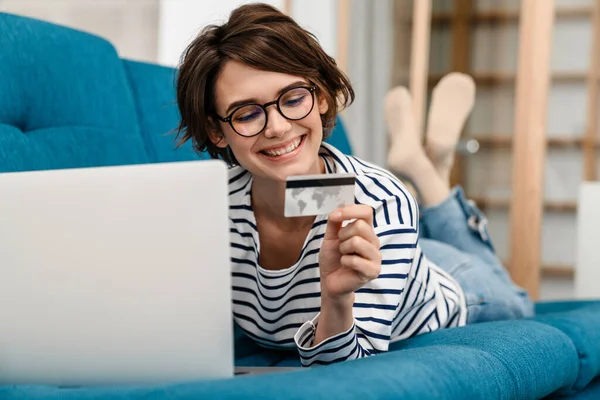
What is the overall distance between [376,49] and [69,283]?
2.73 m

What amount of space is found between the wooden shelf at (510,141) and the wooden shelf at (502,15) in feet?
1.54

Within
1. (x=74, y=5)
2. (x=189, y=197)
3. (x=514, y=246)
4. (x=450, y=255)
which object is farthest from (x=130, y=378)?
(x=74, y=5)

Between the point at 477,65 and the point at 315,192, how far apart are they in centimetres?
240

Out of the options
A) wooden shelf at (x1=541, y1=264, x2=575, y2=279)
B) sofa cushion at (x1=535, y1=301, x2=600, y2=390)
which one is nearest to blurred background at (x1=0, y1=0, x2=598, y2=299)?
wooden shelf at (x1=541, y1=264, x2=575, y2=279)

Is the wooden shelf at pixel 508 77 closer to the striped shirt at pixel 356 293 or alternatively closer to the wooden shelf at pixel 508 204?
the wooden shelf at pixel 508 204

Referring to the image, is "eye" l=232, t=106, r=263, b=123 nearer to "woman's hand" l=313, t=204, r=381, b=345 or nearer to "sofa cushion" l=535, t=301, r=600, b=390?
"woman's hand" l=313, t=204, r=381, b=345

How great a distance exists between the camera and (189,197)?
0.77 metres

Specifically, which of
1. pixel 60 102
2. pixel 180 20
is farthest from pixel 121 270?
pixel 180 20

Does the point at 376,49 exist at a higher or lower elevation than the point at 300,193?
higher

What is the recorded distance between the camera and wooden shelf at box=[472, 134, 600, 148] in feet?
9.61

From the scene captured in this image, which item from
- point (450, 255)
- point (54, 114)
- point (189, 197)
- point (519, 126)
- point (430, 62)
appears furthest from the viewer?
point (430, 62)

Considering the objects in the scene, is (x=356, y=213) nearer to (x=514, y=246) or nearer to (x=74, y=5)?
(x=514, y=246)

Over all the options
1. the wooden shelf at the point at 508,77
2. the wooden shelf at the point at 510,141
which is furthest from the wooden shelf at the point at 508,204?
the wooden shelf at the point at 508,77

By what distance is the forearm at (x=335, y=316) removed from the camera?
1.02 metres
